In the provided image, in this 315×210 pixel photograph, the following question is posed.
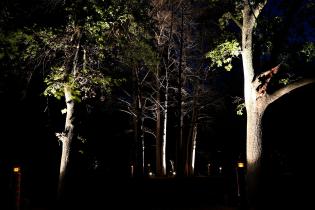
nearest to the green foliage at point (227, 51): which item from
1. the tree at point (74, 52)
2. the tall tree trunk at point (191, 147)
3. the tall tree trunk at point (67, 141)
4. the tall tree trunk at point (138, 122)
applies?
the tree at point (74, 52)

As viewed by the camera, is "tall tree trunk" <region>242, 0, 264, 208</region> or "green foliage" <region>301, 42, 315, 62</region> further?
"green foliage" <region>301, 42, 315, 62</region>

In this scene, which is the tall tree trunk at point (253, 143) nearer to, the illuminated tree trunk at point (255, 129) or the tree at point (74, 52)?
the illuminated tree trunk at point (255, 129)

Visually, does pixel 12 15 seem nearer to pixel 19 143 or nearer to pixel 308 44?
pixel 308 44

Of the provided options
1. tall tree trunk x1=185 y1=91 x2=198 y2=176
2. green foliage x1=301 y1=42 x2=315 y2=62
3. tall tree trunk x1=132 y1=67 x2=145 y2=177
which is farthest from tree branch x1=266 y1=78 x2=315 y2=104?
tall tree trunk x1=185 y1=91 x2=198 y2=176

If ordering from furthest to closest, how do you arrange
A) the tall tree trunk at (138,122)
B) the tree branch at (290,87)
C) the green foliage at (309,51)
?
the tall tree trunk at (138,122) → the green foliage at (309,51) → the tree branch at (290,87)

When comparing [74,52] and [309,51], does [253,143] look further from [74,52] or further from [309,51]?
[74,52]

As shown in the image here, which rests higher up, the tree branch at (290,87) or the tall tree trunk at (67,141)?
the tree branch at (290,87)

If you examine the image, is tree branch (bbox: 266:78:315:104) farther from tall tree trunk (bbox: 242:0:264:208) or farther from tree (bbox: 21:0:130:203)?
tree (bbox: 21:0:130:203)

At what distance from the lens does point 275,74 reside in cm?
1020

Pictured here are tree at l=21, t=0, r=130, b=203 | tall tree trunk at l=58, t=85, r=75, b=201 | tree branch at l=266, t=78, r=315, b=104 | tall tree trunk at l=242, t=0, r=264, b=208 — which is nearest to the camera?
tree branch at l=266, t=78, r=315, b=104

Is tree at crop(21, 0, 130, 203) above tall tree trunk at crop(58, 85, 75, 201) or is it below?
above

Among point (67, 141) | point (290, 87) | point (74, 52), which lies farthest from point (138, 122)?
point (290, 87)

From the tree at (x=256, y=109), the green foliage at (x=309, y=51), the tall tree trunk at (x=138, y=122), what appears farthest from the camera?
the tall tree trunk at (x=138, y=122)

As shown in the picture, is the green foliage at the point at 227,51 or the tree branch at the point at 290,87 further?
the green foliage at the point at 227,51
